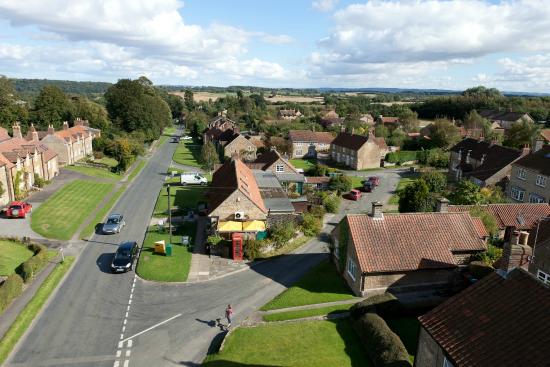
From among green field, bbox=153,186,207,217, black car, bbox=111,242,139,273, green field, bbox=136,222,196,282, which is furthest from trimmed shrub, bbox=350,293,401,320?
green field, bbox=153,186,207,217

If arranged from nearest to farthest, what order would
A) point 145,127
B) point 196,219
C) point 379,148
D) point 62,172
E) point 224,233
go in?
1. point 224,233
2. point 196,219
3. point 62,172
4. point 379,148
5. point 145,127

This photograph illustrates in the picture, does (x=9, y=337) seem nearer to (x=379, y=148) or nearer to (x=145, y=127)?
(x=379, y=148)

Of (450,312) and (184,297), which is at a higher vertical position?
(450,312)

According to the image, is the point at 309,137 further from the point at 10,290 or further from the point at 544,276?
the point at 10,290

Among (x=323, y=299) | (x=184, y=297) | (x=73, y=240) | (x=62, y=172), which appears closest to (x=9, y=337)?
(x=184, y=297)

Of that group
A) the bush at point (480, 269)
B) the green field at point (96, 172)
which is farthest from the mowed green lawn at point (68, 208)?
the bush at point (480, 269)

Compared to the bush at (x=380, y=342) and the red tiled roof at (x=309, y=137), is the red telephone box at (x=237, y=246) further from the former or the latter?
the red tiled roof at (x=309, y=137)

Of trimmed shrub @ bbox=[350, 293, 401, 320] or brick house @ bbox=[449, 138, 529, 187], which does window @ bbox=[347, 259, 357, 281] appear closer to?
trimmed shrub @ bbox=[350, 293, 401, 320]
